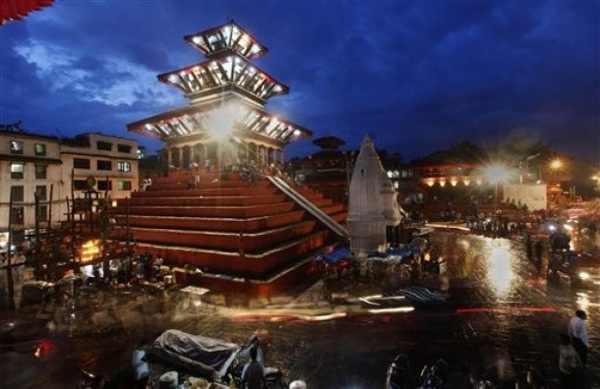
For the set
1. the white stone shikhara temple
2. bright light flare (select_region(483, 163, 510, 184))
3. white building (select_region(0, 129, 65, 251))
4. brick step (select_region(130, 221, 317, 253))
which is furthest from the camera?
bright light flare (select_region(483, 163, 510, 184))

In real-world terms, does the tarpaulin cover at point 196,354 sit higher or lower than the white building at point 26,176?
lower

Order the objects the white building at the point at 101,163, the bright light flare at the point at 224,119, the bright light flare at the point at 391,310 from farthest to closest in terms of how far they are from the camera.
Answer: the white building at the point at 101,163, the bright light flare at the point at 224,119, the bright light flare at the point at 391,310

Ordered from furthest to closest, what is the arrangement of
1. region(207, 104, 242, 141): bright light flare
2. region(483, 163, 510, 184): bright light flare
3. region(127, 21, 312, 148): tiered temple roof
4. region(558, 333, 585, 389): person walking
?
region(483, 163, 510, 184): bright light flare → region(127, 21, 312, 148): tiered temple roof → region(207, 104, 242, 141): bright light flare → region(558, 333, 585, 389): person walking

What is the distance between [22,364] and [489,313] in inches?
527

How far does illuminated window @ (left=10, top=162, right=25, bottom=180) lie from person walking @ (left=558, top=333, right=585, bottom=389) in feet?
138

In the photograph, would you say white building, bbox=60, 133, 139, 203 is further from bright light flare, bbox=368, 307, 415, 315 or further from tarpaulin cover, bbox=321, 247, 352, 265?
bright light flare, bbox=368, 307, 415, 315

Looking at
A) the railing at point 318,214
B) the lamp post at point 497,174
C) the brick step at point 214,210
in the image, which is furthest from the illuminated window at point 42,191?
the lamp post at point 497,174

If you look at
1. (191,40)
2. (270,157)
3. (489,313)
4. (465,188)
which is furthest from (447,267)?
(465,188)

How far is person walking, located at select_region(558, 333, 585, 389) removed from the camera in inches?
243

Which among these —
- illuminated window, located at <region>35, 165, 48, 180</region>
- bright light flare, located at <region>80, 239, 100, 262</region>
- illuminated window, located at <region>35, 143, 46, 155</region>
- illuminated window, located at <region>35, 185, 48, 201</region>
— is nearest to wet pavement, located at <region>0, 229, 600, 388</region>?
bright light flare, located at <region>80, 239, 100, 262</region>

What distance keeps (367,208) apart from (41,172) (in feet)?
117

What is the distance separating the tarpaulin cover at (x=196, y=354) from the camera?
6.09 meters

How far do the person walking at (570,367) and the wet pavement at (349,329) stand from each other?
1.07 ft

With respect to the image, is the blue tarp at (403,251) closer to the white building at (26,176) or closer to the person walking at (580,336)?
the person walking at (580,336)
